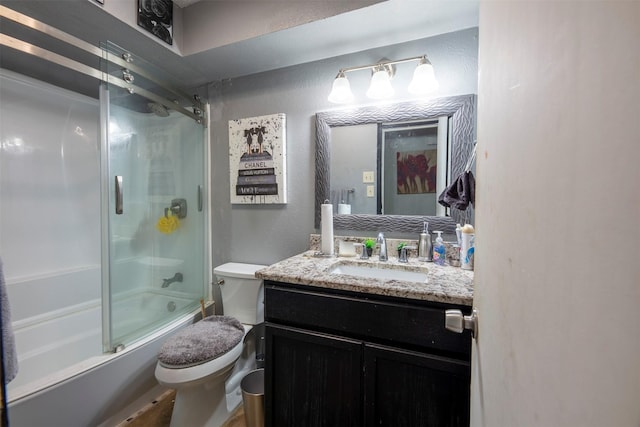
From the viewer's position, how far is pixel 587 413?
23 centimetres

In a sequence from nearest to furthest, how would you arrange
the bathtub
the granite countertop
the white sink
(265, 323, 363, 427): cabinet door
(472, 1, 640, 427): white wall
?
(472, 1, 640, 427): white wall
the granite countertop
(265, 323, 363, 427): cabinet door
the bathtub
the white sink

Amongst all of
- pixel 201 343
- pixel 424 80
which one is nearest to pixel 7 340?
pixel 201 343

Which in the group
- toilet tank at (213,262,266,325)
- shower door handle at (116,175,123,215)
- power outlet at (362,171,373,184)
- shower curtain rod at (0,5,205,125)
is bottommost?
toilet tank at (213,262,266,325)

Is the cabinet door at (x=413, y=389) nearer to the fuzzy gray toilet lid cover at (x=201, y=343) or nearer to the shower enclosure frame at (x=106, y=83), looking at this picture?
the fuzzy gray toilet lid cover at (x=201, y=343)

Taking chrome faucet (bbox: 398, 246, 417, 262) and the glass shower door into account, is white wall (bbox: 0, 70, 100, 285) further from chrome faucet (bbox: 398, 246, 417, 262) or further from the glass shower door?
chrome faucet (bbox: 398, 246, 417, 262)

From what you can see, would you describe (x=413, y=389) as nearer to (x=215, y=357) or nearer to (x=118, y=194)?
(x=215, y=357)

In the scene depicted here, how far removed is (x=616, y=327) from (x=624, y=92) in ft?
0.57

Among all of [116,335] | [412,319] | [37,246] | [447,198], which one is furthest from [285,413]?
[37,246]

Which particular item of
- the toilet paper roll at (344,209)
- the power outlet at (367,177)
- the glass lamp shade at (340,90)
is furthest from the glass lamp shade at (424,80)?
the toilet paper roll at (344,209)

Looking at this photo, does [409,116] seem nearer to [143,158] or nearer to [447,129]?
[447,129]

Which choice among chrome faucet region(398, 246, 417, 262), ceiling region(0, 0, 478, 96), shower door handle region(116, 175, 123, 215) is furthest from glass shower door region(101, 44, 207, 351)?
chrome faucet region(398, 246, 417, 262)

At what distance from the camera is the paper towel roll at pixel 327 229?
151 centimetres

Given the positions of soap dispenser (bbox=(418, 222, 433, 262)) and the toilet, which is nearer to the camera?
the toilet

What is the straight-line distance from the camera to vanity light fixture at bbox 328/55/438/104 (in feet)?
4.47
